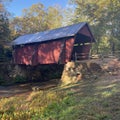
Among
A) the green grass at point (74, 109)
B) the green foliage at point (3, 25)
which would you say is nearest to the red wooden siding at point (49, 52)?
the green foliage at point (3, 25)

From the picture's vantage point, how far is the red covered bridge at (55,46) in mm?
23500

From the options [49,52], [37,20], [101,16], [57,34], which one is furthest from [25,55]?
[37,20]

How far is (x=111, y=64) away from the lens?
2061 centimetres

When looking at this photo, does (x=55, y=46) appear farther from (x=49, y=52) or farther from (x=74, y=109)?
(x=74, y=109)

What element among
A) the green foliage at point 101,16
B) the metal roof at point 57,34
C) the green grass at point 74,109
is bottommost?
the green grass at point 74,109

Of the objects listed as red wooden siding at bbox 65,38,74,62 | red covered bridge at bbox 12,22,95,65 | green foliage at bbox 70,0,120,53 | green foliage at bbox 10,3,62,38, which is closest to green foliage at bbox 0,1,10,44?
red covered bridge at bbox 12,22,95,65

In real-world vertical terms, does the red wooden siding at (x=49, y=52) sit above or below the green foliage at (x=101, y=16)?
below

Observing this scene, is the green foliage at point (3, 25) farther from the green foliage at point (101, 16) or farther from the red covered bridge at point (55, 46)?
the green foliage at point (101, 16)

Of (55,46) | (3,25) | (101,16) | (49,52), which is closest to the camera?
(55,46)

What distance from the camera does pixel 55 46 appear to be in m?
24.7

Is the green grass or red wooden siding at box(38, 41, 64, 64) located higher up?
red wooden siding at box(38, 41, 64, 64)

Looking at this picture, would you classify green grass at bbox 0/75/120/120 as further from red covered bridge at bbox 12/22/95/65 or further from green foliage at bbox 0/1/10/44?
green foliage at bbox 0/1/10/44

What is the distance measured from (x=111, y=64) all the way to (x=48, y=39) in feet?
27.2

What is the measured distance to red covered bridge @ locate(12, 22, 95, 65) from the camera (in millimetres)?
23500
